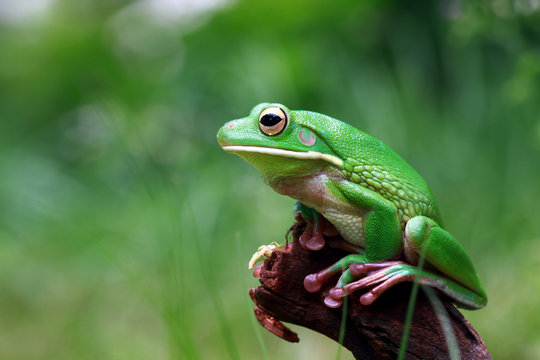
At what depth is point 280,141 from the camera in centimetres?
114

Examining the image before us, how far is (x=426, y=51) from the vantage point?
10.9 feet

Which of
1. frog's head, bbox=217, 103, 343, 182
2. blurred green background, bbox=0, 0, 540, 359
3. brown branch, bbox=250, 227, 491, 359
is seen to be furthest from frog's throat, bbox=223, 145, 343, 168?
blurred green background, bbox=0, 0, 540, 359

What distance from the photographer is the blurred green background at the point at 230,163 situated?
2271 millimetres

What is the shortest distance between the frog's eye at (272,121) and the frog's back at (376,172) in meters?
0.06

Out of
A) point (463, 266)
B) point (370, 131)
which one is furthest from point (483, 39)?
point (463, 266)

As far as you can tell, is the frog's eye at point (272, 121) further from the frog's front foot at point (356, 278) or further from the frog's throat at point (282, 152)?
the frog's front foot at point (356, 278)

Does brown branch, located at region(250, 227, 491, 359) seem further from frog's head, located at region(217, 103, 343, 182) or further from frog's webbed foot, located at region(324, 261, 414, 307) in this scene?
frog's head, located at region(217, 103, 343, 182)

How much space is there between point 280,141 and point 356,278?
333 mm

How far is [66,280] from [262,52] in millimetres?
1868

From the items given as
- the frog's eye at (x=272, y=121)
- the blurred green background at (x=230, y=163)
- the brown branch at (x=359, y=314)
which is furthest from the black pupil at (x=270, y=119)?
the blurred green background at (x=230, y=163)

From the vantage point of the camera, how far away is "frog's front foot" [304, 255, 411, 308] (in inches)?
Result: 41.1

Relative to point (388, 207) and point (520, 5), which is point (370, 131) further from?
point (388, 207)

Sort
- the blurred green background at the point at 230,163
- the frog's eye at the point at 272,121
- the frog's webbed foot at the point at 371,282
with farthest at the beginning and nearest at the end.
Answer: the blurred green background at the point at 230,163 → the frog's eye at the point at 272,121 → the frog's webbed foot at the point at 371,282

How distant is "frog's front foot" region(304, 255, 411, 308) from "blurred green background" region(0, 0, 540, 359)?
778mm
